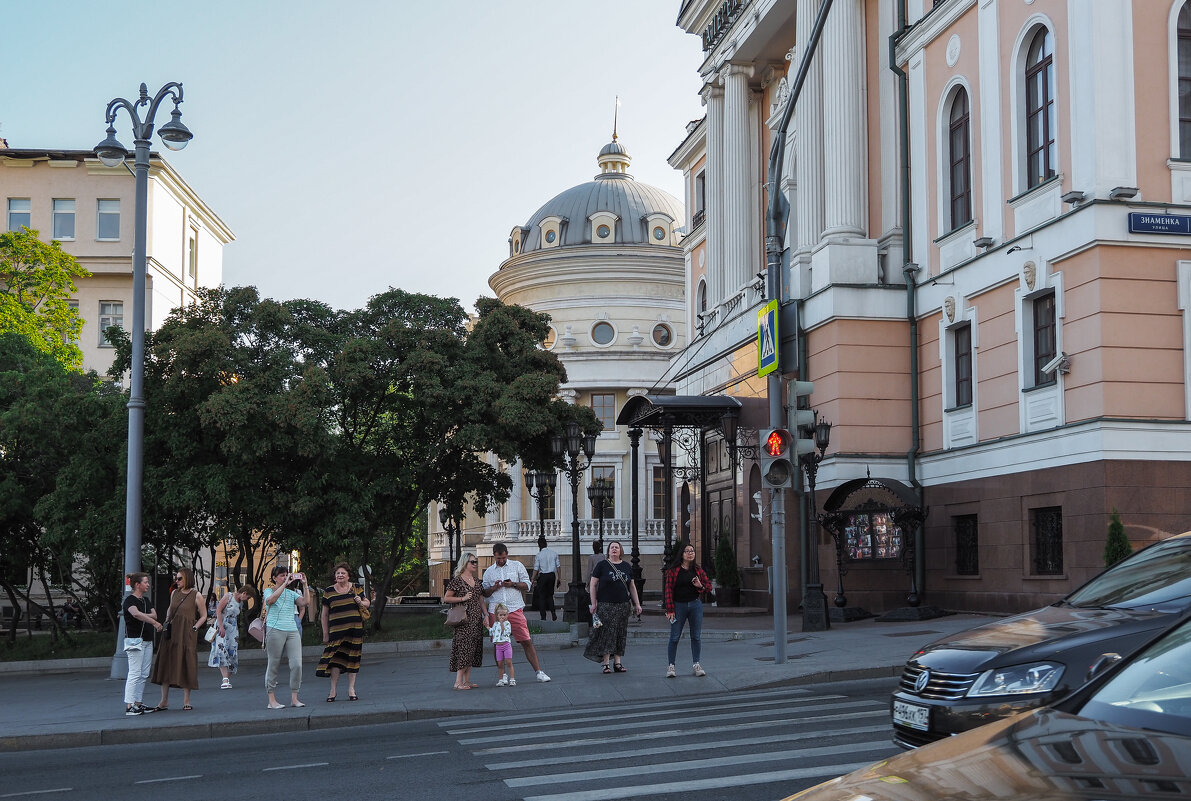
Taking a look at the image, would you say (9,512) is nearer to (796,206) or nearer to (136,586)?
(136,586)

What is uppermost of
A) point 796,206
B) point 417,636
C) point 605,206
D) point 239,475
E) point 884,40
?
point 605,206

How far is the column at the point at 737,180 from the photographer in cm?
3675

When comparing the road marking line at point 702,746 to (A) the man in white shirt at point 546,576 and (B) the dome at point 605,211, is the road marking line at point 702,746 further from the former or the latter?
(B) the dome at point 605,211

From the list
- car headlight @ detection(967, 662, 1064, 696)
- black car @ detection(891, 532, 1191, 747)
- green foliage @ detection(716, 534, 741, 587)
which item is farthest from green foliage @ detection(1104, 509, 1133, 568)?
car headlight @ detection(967, 662, 1064, 696)

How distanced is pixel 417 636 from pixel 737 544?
34.4ft

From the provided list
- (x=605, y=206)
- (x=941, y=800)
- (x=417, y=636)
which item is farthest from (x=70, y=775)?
(x=605, y=206)

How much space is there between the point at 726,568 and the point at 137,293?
17188 millimetres

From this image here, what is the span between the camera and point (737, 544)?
3334 cm

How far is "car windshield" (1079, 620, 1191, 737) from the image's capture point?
3.78m

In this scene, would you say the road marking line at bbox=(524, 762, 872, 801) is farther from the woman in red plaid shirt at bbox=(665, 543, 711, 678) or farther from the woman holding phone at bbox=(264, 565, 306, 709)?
the woman holding phone at bbox=(264, 565, 306, 709)

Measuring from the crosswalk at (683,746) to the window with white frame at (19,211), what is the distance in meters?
48.6

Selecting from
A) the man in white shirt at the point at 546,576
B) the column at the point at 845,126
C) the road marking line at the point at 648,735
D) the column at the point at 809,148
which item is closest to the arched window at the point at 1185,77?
the column at the point at 845,126

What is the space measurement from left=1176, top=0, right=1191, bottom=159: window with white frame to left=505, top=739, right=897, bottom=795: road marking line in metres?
15.5

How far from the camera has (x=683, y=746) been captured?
11.0 meters
